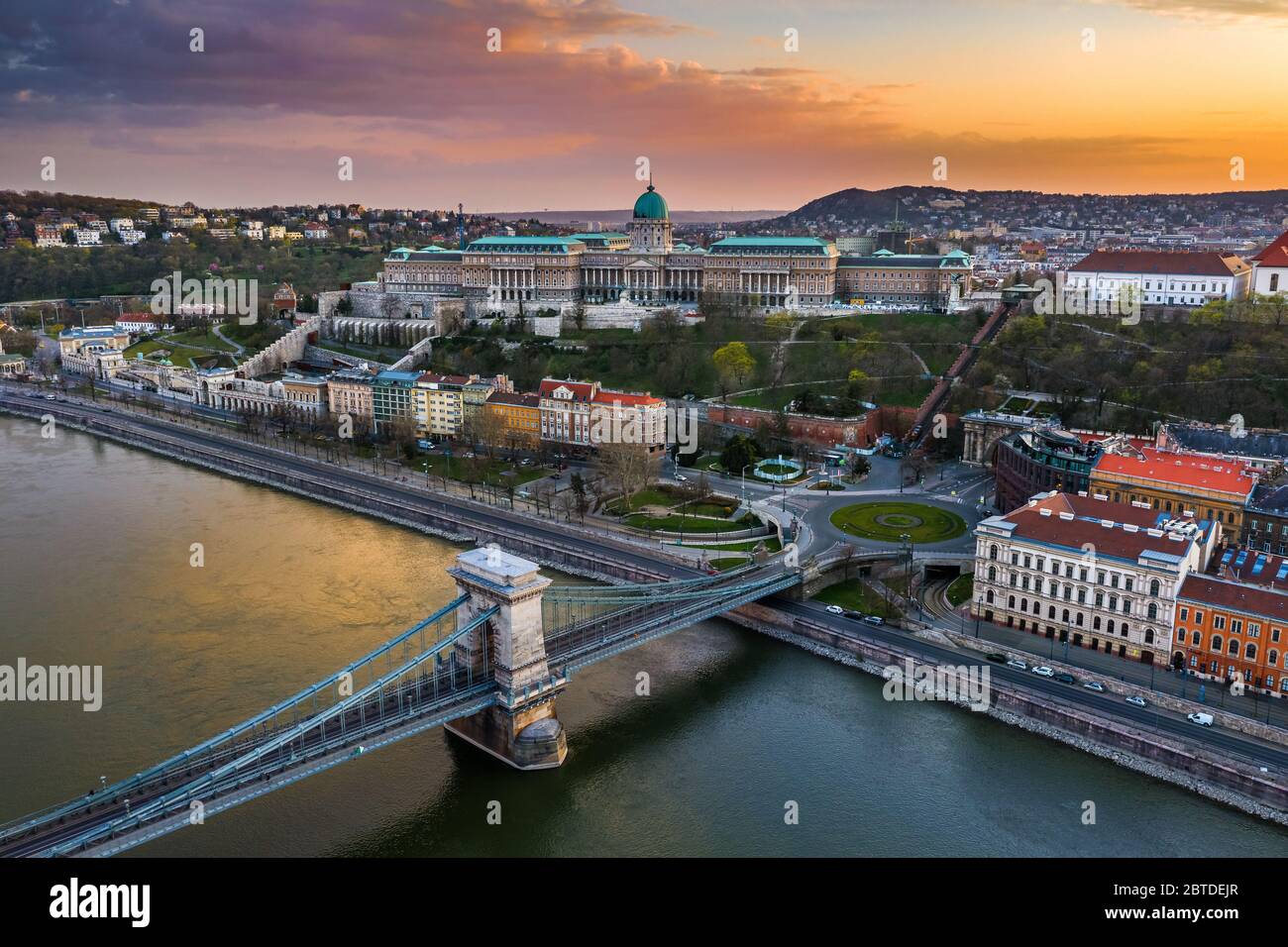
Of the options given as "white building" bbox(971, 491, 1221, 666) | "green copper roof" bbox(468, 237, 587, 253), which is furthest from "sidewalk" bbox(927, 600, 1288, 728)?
"green copper roof" bbox(468, 237, 587, 253)

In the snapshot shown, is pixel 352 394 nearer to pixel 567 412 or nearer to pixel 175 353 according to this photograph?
pixel 567 412

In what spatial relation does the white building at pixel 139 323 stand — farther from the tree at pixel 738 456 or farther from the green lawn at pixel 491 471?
the tree at pixel 738 456

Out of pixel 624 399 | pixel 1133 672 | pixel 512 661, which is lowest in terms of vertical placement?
pixel 1133 672

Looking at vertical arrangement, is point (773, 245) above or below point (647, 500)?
above

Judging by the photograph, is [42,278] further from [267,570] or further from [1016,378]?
[1016,378]

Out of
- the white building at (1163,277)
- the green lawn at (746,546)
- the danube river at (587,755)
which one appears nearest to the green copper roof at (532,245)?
the white building at (1163,277)

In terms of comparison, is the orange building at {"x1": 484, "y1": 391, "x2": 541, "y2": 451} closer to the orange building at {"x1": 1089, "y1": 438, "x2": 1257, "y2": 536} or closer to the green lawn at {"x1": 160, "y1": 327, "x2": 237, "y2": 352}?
the orange building at {"x1": 1089, "y1": 438, "x2": 1257, "y2": 536}

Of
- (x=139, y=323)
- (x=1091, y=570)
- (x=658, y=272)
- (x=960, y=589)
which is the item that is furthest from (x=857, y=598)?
(x=139, y=323)
